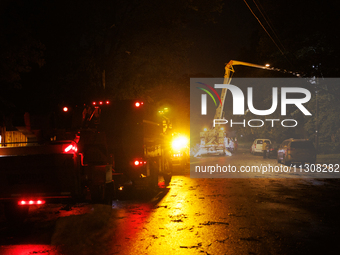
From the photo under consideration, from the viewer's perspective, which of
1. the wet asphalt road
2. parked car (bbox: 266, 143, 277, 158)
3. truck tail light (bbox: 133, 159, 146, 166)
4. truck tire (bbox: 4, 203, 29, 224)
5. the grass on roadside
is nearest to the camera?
the wet asphalt road

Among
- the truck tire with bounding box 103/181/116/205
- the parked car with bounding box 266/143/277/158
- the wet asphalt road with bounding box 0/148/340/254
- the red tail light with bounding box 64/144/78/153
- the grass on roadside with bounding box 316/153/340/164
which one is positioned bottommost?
the wet asphalt road with bounding box 0/148/340/254

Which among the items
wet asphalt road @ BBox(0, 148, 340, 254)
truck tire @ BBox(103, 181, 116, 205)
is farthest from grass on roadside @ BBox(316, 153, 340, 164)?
truck tire @ BBox(103, 181, 116, 205)

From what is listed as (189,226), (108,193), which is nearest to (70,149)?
(108,193)

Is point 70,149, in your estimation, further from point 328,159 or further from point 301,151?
point 328,159

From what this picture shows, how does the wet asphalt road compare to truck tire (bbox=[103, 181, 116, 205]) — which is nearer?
the wet asphalt road

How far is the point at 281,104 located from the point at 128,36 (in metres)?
21.7

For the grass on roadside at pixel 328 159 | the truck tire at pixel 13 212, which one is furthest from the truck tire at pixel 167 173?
the grass on roadside at pixel 328 159

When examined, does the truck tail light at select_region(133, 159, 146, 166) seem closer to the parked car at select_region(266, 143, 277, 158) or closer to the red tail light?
the red tail light

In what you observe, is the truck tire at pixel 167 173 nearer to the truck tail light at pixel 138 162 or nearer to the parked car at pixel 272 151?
the truck tail light at pixel 138 162

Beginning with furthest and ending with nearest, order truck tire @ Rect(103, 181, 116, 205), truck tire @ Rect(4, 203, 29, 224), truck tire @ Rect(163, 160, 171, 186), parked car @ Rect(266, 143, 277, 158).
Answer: parked car @ Rect(266, 143, 277, 158) < truck tire @ Rect(163, 160, 171, 186) < truck tire @ Rect(103, 181, 116, 205) < truck tire @ Rect(4, 203, 29, 224)

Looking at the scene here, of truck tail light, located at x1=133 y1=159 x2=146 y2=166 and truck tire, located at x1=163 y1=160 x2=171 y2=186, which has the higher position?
truck tail light, located at x1=133 y1=159 x2=146 y2=166

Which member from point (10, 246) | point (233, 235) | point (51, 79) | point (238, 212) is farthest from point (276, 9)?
point (10, 246)

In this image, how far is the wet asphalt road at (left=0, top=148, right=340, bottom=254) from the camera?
6.24m

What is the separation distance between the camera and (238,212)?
30.6 ft
